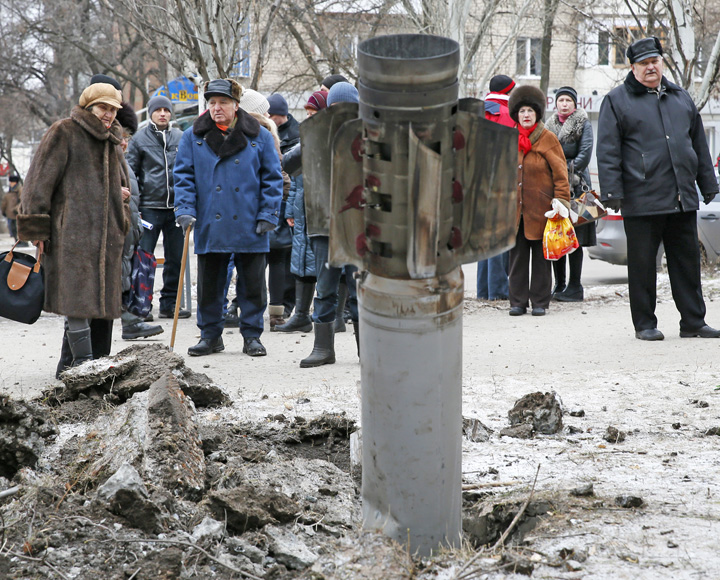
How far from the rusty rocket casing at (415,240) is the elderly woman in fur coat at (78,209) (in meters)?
3.68

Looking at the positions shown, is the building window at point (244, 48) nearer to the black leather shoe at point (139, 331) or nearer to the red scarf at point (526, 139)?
the red scarf at point (526, 139)

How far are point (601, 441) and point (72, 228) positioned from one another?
3679 millimetres

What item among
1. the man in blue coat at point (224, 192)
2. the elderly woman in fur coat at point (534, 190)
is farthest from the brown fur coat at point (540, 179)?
the man in blue coat at point (224, 192)

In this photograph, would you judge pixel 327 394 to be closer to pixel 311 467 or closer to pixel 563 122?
pixel 311 467

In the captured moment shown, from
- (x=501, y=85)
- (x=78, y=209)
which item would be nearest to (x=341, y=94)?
(x=78, y=209)

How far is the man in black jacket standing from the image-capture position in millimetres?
6977

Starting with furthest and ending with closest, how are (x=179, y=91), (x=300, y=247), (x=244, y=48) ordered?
(x=179, y=91) → (x=244, y=48) → (x=300, y=247)

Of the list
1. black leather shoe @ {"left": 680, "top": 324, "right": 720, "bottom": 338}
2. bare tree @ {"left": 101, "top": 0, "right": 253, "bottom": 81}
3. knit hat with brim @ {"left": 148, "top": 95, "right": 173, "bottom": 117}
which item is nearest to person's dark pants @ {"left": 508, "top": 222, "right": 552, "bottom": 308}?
black leather shoe @ {"left": 680, "top": 324, "right": 720, "bottom": 338}

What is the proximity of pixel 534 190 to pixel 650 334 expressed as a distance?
233 centimetres

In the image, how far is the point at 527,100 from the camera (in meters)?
8.83

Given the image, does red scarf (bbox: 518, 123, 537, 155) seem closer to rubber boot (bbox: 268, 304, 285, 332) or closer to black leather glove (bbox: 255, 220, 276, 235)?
rubber boot (bbox: 268, 304, 285, 332)

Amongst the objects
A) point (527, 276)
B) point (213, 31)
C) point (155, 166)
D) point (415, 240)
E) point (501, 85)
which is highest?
point (213, 31)

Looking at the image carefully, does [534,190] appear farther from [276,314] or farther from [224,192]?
[224,192]

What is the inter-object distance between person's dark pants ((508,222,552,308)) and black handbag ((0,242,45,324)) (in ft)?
15.9
